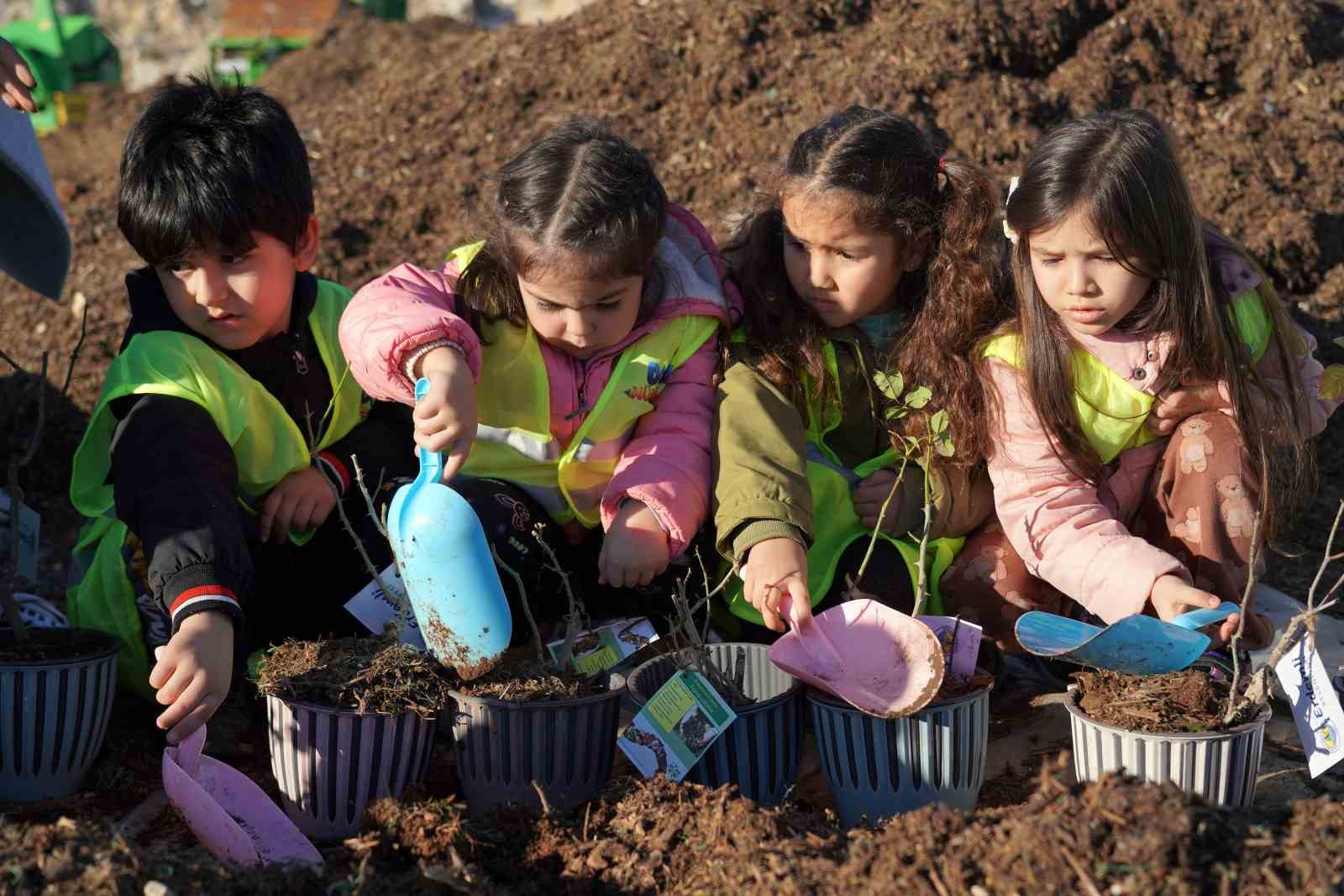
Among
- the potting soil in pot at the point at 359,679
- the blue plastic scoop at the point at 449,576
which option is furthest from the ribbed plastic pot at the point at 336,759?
the blue plastic scoop at the point at 449,576

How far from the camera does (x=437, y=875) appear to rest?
61.9 inches

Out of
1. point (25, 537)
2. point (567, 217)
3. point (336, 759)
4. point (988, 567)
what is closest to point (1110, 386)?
point (988, 567)

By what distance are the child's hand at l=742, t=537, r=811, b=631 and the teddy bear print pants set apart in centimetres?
46

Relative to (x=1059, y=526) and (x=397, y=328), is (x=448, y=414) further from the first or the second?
(x=1059, y=526)

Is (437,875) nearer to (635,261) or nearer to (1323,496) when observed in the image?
(635,261)

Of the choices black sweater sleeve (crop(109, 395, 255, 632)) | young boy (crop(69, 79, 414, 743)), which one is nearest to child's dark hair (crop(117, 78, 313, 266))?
young boy (crop(69, 79, 414, 743))

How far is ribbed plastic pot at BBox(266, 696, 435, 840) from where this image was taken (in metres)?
1.93

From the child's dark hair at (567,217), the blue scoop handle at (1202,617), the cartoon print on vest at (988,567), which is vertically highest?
the child's dark hair at (567,217)

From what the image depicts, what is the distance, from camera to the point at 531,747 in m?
1.94

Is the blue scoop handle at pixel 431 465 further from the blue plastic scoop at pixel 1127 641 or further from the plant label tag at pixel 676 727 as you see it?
the blue plastic scoop at pixel 1127 641

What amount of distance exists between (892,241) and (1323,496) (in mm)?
1442

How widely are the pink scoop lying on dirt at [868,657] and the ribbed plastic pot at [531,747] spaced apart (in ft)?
0.97

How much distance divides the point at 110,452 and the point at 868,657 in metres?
1.39

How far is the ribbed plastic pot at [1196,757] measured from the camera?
1.79 metres
